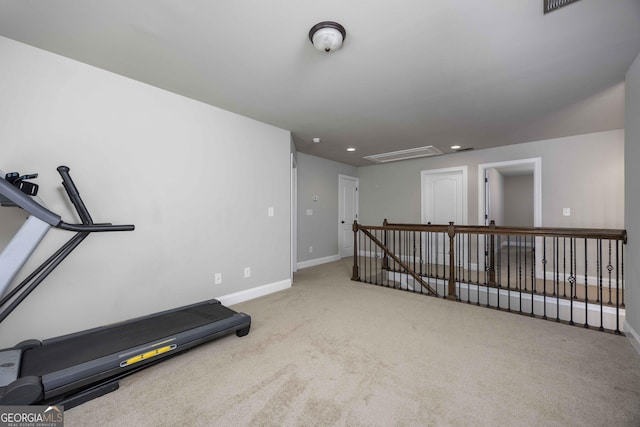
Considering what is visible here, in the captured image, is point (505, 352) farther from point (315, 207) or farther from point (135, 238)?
point (315, 207)

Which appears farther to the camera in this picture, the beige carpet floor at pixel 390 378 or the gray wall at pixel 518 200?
the gray wall at pixel 518 200

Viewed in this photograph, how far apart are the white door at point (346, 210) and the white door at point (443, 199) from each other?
1.70 metres

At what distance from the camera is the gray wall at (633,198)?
2133 mm

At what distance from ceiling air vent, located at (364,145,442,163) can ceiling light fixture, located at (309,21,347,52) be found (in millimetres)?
3517

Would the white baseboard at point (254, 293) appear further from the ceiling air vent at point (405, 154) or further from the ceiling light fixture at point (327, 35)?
the ceiling air vent at point (405, 154)

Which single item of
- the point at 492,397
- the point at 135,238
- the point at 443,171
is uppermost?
the point at 443,171

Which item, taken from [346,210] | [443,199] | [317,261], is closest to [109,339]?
[317,261]

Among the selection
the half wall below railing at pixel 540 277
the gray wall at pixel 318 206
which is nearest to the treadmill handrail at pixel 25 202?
the half wall below railing at pixel 540 277

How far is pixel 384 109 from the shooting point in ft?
10.3

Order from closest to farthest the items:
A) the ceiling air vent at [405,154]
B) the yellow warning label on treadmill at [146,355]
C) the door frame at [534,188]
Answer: the yellow warning label on treadmill at [146,355]
the door frame at [534,188]
the ceiling air vent at [405,154]

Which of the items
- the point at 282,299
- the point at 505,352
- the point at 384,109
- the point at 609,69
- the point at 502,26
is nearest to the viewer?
the point at 502,26

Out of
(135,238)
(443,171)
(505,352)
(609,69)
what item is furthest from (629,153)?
(135,238)

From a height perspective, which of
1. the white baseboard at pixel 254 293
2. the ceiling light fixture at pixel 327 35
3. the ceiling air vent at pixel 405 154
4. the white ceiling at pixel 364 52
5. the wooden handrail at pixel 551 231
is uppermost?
the ceiling air vent at pixel 405 154

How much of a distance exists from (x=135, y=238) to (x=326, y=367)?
6.92ft
